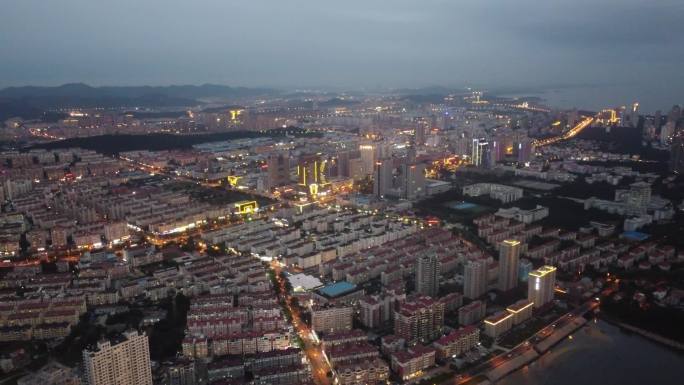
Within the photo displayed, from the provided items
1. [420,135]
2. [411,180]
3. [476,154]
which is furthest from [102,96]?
[411,180]

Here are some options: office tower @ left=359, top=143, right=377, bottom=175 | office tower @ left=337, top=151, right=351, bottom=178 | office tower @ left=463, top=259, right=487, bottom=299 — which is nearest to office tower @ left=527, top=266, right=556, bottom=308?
office tower @ left=463, top=259, right=487, bottom=299

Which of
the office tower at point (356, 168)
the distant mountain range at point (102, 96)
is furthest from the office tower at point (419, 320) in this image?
the distant mountain range at point (102, 96)

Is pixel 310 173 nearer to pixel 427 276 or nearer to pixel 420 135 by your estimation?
pixel 427 276

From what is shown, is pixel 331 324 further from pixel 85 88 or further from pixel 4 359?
pixel 85 88

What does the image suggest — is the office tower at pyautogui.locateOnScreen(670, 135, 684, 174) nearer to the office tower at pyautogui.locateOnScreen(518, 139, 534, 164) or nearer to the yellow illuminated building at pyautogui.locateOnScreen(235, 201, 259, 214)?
the office tower at pyautogui.locateOnScreen(518, 139, 534, 164)

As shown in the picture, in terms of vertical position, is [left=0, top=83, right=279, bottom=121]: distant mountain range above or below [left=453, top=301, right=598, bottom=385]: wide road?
above

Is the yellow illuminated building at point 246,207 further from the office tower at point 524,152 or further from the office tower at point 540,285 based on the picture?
the office tower at point 524,152
